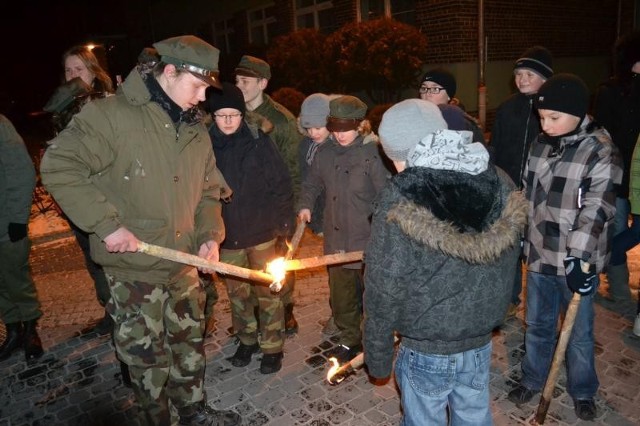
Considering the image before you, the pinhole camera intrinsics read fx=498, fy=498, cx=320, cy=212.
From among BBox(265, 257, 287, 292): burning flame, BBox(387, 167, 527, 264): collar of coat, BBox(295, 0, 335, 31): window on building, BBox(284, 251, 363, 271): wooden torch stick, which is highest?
BBox(295, 0, 335, 31): window on building

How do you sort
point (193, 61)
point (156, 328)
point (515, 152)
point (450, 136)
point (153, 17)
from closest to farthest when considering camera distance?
point (450, 136)
point (193, 61)
point (156, 328)
point (515, 152)
point (153, 17)

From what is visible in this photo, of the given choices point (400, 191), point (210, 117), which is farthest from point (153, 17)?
point (400, 191)

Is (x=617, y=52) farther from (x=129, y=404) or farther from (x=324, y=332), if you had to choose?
(x=129, y=404)

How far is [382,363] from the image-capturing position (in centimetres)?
246

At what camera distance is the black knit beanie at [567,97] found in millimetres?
3215

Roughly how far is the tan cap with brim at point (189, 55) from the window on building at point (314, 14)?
642 inches

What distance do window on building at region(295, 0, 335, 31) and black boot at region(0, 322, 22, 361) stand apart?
15907 mm

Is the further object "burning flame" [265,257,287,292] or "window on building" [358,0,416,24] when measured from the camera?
"window on building" [358,0,416,24]

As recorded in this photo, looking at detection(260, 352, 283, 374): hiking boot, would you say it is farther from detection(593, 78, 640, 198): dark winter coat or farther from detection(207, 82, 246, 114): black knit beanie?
detection(593, 78, 640, 198): dark winter coat

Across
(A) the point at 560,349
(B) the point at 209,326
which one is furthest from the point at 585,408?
(B) the point at 209,326

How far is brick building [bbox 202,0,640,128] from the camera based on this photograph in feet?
44.4

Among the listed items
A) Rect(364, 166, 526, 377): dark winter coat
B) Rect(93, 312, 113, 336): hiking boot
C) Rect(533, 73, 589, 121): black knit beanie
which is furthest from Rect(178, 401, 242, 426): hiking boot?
Rect(533, 73, 589, 121): black knit beanie

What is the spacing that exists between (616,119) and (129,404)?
568 cm

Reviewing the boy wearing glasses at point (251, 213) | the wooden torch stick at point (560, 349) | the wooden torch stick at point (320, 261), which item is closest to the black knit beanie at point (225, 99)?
the boy wearing glasses at point (251, 213)
